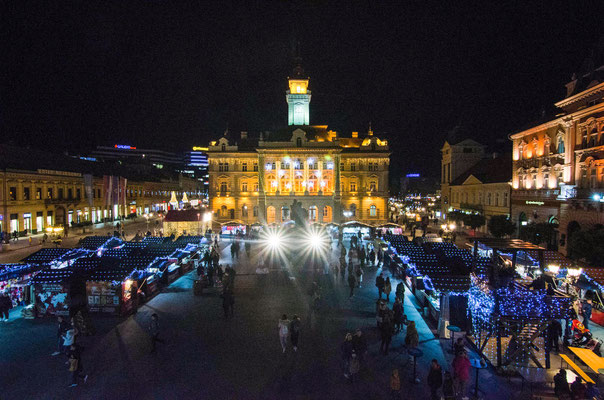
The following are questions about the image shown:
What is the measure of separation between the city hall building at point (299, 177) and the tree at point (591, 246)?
121 ft

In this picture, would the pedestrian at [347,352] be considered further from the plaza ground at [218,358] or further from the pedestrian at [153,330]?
the pedestrian at [153,330]

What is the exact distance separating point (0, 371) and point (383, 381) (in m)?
11.7

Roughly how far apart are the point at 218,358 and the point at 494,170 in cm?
4440

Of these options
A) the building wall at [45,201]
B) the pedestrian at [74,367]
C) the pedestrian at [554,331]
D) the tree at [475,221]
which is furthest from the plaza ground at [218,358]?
the building wall at [45,201]

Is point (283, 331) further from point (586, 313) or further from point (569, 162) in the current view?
point (569, 162)

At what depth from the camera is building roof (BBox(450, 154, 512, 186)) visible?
4001cm

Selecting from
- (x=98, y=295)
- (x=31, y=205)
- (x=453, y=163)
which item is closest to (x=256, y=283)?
(x=98, y=295)

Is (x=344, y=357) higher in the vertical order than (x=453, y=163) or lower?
lower

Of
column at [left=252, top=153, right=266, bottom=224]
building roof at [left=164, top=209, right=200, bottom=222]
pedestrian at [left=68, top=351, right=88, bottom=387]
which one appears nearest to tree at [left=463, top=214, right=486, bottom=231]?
building roof at [left=164, top=209, right=200, bottom=222]

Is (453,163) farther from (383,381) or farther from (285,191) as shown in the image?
(383,381)

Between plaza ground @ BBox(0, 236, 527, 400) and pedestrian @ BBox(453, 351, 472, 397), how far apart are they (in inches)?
32.8

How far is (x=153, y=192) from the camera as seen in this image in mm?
75250

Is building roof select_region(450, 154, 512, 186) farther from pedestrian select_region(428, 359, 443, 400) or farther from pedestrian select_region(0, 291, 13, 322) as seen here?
pedestrian select_region(0, 291, 13, 322)

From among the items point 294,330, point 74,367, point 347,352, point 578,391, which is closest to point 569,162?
point 578,391
